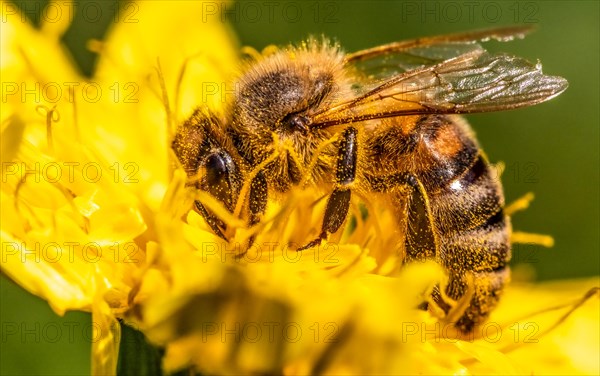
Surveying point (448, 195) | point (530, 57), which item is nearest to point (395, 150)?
point (448, 195)

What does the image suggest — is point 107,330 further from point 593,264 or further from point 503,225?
point 593,264

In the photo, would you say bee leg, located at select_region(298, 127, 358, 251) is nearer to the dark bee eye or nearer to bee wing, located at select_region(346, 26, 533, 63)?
the dark bee eye

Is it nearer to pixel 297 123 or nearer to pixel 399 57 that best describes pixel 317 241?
pixel 297 123

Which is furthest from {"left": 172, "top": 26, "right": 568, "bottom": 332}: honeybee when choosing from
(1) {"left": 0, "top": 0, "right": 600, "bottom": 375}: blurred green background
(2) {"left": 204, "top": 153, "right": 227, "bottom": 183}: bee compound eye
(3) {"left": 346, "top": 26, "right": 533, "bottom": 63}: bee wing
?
(1) {"left": 0, "top": 0, "right": 600, "bottom": 375}: blurred green background

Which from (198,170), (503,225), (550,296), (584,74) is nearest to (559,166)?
(584,74)

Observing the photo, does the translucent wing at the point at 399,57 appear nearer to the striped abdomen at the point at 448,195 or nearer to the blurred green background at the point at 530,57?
the striped abdomen at the point at 448,195

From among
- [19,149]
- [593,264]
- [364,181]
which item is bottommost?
[593,264]

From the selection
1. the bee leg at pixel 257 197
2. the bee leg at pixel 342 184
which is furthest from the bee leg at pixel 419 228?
the bee leg at pixel 257 197
